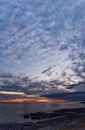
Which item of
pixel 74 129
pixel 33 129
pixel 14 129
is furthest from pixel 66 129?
pixel 14 129

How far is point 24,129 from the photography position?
146ft

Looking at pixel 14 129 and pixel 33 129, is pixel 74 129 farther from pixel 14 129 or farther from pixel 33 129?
pixel 14 129

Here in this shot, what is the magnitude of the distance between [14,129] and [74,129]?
11859 mm

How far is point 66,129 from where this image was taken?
36.5 meters

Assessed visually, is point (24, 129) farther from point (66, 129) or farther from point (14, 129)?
point (66, 129)

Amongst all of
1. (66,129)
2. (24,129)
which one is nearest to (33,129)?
(24,129)

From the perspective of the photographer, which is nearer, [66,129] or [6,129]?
[66,129]

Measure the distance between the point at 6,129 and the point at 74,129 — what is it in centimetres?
1310

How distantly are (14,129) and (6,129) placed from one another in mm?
1372

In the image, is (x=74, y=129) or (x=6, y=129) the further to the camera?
(x=6, y=129)

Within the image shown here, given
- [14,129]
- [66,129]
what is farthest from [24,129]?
[66,129]

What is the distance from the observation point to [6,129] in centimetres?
4447

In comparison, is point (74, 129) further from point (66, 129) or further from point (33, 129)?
point (33, 129)

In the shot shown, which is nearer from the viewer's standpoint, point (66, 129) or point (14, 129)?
point (66, 129)
